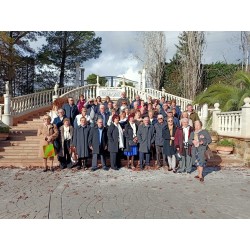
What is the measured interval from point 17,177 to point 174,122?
182 inches

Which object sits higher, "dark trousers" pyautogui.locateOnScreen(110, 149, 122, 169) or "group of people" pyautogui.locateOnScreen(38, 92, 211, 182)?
"group of people" pyautogui.locateOnScreen(38, 92, 211, 182)

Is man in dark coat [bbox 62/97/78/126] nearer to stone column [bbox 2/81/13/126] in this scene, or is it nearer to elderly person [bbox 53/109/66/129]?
elderly person [bbox 53/109/66/129]

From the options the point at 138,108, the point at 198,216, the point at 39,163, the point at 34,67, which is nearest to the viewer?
the point at 198,216

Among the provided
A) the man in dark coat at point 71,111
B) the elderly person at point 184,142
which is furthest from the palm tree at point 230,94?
the man in dark coat at point 71,111

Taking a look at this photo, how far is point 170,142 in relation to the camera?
22.9 ft

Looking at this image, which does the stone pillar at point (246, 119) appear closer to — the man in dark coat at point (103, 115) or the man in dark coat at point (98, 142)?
the man in dark coat at point (103, 115)

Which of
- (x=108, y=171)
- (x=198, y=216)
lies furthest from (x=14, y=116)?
(x=198, y=216)

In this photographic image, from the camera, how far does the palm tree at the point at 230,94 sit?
392 inches

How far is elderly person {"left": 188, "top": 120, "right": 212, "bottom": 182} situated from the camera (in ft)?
20.9

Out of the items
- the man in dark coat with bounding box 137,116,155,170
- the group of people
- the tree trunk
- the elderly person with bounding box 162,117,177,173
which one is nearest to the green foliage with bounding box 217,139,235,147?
the group of people

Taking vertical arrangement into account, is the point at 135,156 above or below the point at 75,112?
below

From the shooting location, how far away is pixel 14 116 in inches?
456

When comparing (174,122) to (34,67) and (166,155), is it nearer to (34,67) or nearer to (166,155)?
(166,155)

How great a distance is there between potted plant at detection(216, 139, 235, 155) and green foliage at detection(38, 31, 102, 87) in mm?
18810
